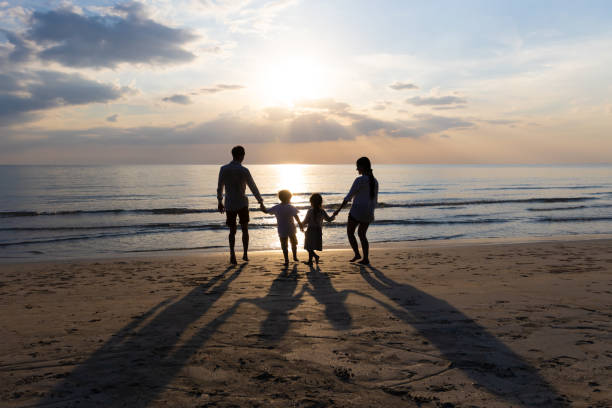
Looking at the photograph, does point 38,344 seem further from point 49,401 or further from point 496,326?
point 496,326

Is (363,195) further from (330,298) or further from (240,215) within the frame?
(330,298)

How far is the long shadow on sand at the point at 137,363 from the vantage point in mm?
2910

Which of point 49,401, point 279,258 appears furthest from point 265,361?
point 279,258

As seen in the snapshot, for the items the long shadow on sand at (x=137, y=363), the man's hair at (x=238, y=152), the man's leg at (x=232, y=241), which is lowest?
the long shadow on sand at (x=137, y=363)

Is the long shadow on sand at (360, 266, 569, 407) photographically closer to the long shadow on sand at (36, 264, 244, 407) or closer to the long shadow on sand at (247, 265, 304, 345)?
the long shadow on sand at (247, 265, 304, 345)

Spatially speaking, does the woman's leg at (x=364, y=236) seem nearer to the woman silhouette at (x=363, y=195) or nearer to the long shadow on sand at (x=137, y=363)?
the woman silhouette at (x=363, y=195)

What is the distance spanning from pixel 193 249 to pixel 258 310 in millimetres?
8752

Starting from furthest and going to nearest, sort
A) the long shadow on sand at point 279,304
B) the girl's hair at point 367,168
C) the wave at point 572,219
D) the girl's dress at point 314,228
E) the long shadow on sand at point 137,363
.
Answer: the wave at point 572,219
the girl's dress at point 314,228
the girl's hair at point 367,168
the long shadow on sand at point 279,304
the long shadow on sand at point 137,363

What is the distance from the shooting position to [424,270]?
809cm

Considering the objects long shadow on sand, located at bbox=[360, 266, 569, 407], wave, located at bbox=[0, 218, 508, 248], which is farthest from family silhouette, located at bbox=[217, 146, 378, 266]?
wave, located at bbox=[0, 218, 508, 248]

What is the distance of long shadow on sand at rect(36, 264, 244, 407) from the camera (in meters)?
2.91

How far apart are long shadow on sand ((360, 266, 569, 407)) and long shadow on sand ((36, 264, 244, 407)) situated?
2.30m

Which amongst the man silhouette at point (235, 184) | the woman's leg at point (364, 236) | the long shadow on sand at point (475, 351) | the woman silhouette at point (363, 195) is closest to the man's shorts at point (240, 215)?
the man silhouette at point (235, 184)

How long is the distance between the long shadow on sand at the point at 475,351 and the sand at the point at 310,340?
0.02 metres
